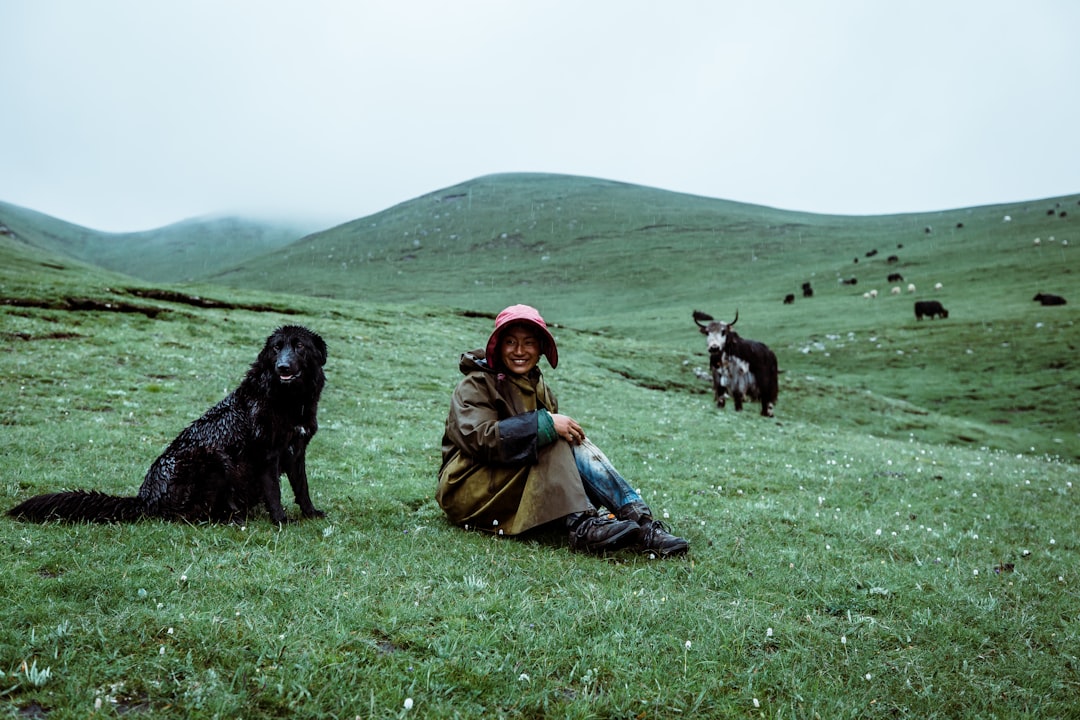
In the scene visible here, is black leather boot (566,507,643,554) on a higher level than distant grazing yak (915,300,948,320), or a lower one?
lower

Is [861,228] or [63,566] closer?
[63,566]

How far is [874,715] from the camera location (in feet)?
14.1

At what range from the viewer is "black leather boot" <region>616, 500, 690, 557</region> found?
7051mm

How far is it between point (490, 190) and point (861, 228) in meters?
98.5

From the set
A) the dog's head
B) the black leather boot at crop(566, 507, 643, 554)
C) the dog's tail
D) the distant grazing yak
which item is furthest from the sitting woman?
the distant grazing yak

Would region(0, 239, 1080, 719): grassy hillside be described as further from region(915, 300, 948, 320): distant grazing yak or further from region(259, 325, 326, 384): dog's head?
region(915, 300, 948, 320): distant grazing yak

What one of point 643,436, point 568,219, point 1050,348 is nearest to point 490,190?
point 568,219

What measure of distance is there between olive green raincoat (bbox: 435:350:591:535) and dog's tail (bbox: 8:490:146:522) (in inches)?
140

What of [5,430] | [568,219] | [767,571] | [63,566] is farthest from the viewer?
[568,219]

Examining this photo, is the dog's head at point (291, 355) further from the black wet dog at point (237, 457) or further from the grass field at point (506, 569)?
the grass field at point (506, 569)

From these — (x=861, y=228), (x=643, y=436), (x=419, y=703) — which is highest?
(x=861, y=228)

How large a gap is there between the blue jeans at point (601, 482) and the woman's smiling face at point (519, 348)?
3.90ft

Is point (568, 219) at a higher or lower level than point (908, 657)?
higher

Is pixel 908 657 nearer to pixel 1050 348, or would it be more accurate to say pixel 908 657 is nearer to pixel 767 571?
pixel 767 571
